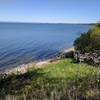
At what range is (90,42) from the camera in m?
35.9

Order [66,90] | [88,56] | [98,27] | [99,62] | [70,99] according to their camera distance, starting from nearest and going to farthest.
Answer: [70,99] < [66,90] < [99,62] < [88,56] < [98,27]

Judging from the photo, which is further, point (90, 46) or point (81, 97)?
point (90, 46)

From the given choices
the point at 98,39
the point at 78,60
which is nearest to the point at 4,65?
the point at 98,39

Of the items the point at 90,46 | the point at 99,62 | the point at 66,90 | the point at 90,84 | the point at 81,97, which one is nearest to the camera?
the point at 81,97

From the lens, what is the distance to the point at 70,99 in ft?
23.5

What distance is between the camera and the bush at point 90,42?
3420 cm

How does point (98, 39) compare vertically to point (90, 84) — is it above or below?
below

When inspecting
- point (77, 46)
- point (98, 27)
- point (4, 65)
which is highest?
point (98, 27)

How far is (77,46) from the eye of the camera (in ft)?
121

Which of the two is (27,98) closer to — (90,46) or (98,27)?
(90,46)

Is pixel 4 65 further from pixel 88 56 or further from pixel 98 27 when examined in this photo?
pixel 88 56

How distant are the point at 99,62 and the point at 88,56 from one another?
276 centimetres

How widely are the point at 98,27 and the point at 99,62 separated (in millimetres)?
14347

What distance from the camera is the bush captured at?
34200 mm
